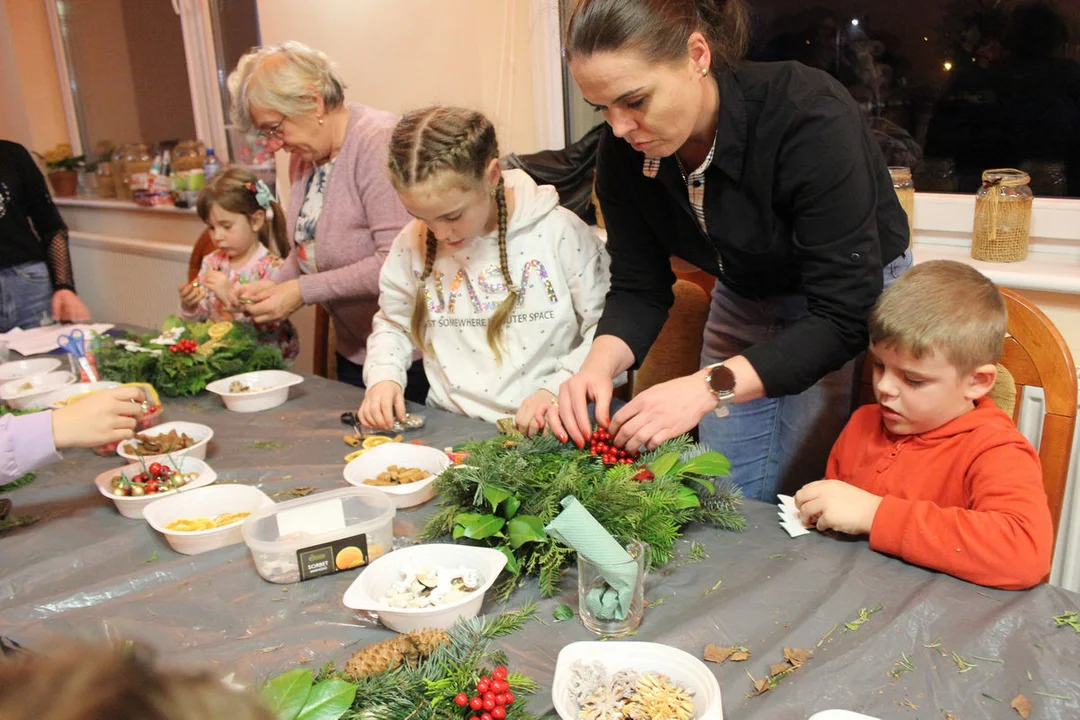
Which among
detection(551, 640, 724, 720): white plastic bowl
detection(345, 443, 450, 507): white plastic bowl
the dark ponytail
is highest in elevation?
the dark ponytail

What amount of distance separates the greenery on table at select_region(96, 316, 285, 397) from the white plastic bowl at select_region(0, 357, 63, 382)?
1.06ft

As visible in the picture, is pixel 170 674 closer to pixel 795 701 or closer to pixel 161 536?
pixel 795 701

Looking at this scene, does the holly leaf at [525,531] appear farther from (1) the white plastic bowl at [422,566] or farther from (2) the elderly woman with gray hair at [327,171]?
(2) the elderly woman with gray hair at [327,171]

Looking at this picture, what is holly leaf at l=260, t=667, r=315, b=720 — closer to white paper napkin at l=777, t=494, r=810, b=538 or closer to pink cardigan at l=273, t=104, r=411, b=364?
white paper napkin at l=777, t=494, r=810, b=538

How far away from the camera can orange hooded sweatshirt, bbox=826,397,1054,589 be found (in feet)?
3.58

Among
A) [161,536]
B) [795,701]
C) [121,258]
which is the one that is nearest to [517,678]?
[795,701]

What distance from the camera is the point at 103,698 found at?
390 millimetres

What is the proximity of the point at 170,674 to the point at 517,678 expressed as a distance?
0.58 metres

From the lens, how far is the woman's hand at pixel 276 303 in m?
2.38

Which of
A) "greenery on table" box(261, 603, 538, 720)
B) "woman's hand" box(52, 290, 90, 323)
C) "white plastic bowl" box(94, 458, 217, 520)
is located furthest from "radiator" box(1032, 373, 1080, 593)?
"woman's hand" box(52, 290, 90, 323)

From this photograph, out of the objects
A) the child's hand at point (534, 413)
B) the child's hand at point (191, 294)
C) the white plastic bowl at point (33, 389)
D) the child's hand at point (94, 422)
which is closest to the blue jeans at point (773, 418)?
the child's hand at point (534, 413)

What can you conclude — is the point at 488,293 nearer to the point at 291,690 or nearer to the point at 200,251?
the point at 291,690

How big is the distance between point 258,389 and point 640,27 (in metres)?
1.40

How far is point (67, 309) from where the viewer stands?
3.29m
